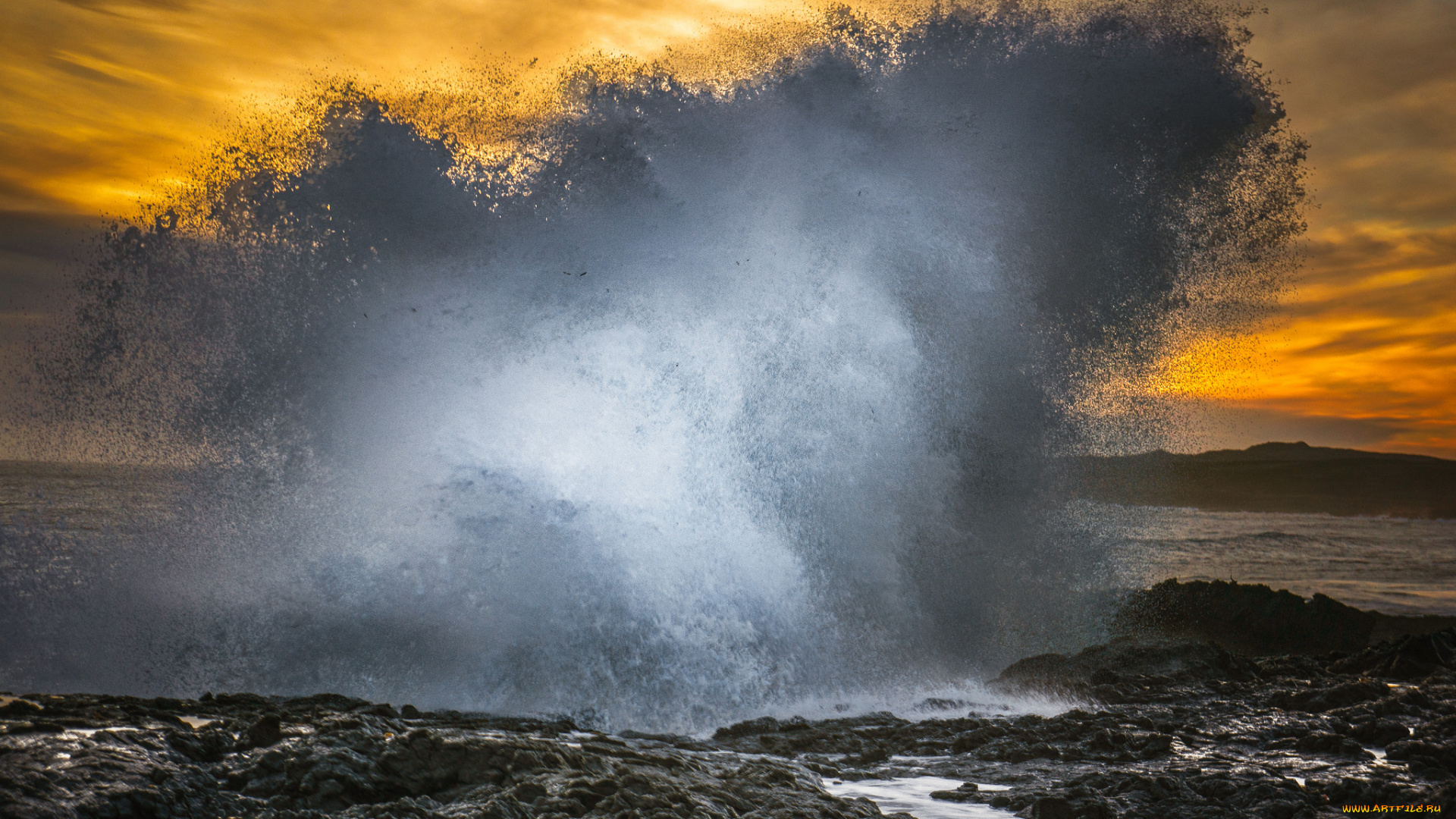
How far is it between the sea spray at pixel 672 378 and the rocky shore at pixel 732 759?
5.11 feet

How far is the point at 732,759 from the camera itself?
6.14 metres

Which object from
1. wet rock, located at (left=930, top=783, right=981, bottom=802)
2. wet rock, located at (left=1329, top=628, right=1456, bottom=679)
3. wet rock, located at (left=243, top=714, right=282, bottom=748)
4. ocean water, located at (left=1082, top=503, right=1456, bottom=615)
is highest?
wet rock, located at (left=243, top=714, right=282, bottom=748)

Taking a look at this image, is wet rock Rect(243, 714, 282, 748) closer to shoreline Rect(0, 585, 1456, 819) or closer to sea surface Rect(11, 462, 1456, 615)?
shoreline Rect(0, 585, 1456, 819)

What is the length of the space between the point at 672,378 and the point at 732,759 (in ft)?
16.2

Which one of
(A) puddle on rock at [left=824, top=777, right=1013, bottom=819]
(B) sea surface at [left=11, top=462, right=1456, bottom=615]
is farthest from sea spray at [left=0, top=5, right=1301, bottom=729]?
(A) puddle on rock at [left=824, top=777, right=1013, bottom=819]

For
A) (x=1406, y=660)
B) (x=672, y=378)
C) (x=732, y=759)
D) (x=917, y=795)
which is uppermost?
(x=672, y=378)

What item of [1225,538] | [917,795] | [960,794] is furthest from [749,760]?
[1225,538]

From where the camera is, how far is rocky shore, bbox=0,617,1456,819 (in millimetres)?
4047

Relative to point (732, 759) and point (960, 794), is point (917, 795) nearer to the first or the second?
point (960, 794)

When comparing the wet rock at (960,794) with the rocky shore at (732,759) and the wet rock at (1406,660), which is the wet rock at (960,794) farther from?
the wet rock at (1406,660)

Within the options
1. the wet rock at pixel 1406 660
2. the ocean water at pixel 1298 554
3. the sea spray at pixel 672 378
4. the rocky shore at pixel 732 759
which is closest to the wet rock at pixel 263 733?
the rocky shore at pixel 732 759

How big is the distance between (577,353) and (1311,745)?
7867 millimetres

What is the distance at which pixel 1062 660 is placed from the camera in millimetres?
10359

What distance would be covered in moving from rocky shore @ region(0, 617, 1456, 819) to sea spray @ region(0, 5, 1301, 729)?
156cm
